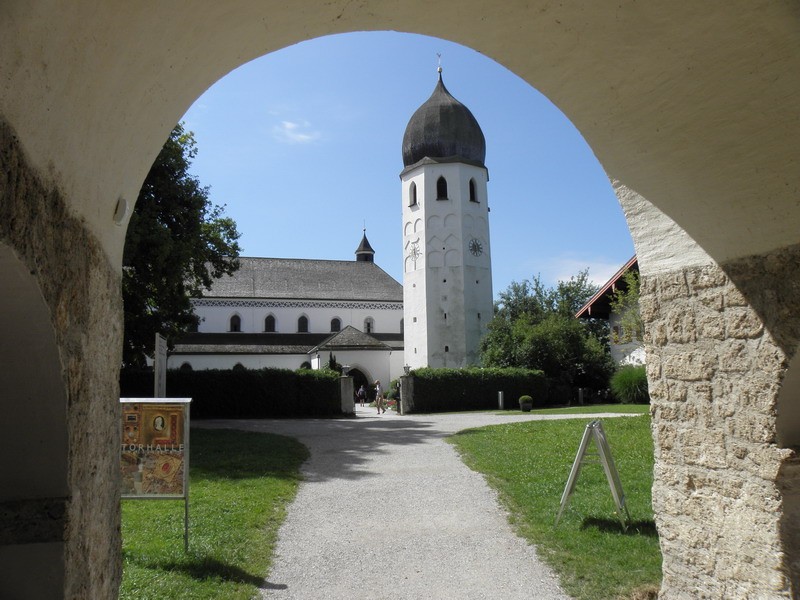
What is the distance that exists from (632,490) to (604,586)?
12.1 feet

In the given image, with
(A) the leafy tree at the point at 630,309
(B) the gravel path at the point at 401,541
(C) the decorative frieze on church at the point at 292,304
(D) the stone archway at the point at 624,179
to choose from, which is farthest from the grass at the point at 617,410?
(C) the decorative frieze on church at the point at 292,304

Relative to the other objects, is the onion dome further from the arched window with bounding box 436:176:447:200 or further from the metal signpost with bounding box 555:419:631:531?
the metal signpost with bounding box 555:419:631:531

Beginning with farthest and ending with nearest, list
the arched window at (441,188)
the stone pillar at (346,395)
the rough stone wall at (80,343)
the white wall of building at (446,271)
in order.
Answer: the arched window at (441,188)
the white wall of building at (446,271)
the stone pillar at (346,395)
the rough stone wall at (80,343)

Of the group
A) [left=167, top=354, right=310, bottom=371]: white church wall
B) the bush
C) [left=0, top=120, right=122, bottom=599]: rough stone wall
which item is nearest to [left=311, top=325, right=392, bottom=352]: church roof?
[left=167, top=354, right=310, bottom=371]: white church wall

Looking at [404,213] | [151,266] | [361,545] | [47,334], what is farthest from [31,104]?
[404,213]

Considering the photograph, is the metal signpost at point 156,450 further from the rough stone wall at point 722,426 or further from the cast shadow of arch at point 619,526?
the rough stone wall at point 722,426

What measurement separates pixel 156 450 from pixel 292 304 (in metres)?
→ 48.5

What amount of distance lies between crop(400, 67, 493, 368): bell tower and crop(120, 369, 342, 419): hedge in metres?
16.4

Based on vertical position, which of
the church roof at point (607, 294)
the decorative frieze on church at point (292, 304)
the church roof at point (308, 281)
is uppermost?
the church roof at point (308, 281)

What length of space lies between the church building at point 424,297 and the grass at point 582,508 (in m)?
29.0

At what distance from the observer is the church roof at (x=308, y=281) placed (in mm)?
54656

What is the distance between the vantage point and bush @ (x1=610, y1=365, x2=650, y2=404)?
2580 cm

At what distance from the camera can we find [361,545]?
6.64 meters

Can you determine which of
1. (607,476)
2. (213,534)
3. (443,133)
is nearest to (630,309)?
(607,476)
